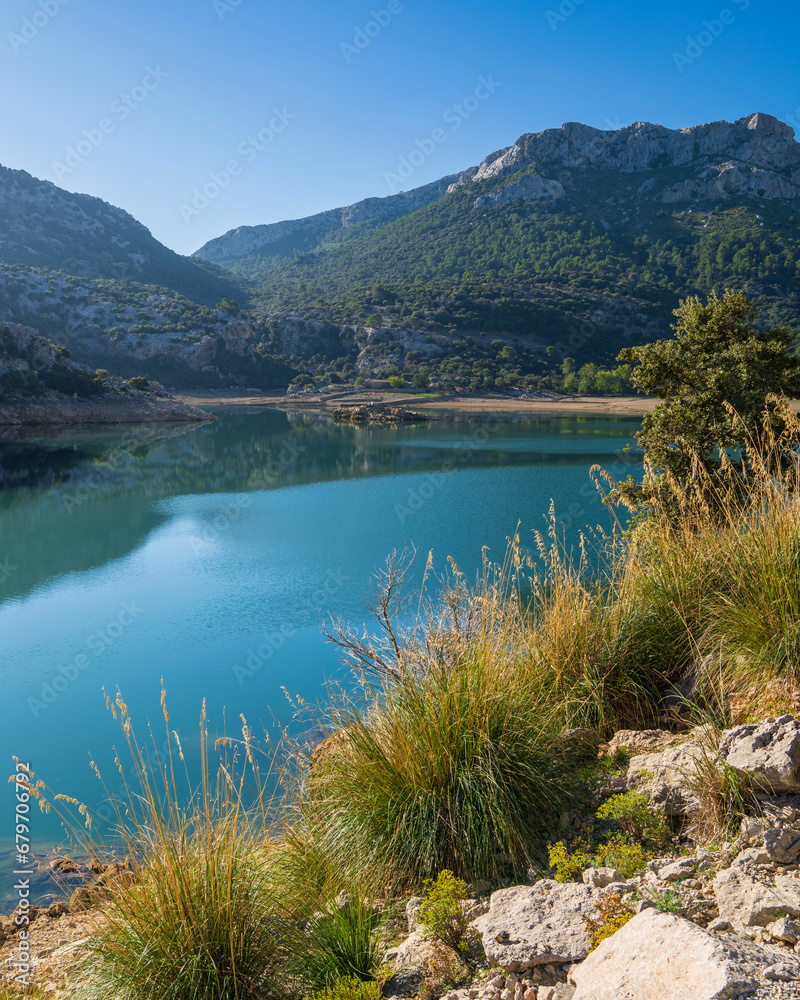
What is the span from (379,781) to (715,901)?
1604mm

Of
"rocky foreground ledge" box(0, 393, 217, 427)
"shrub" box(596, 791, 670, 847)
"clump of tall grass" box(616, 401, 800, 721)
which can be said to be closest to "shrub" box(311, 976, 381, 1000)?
"shrub" box(596, 791, 670, 847)

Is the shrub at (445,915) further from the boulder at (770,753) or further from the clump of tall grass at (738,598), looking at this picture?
the clump of tall grass at (738,598)

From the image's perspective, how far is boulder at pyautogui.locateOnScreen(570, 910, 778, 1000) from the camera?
161cm

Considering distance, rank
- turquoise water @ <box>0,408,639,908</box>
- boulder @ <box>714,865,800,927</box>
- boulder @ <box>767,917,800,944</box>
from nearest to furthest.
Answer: boulder @ <box>767,917,800,944</box>
boulder @ <box>714,865,800,927</box>
turquoise water @ <box>0,408,639,908</box>

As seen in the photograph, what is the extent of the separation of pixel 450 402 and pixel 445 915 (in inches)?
2405

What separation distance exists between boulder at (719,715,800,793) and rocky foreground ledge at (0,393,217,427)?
1877 inches

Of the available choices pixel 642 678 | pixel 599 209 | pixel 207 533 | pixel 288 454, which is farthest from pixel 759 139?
pixel 642 678

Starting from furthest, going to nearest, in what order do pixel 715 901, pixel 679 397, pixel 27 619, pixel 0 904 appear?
pixel 27 619 → pixel 679 397 → pixel 0 904 → pixel 715 901

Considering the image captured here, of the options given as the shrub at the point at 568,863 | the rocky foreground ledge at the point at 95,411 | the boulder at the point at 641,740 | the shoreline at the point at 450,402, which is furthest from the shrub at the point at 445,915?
the shoreline at the point at 450,402

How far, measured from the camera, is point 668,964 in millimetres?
1735

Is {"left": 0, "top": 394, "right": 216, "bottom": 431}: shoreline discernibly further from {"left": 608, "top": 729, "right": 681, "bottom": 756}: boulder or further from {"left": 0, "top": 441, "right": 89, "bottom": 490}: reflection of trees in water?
{"left": 608, "top": 729, "right": 681, "bottom": 756}: boulder

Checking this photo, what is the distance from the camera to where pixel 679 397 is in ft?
29.3

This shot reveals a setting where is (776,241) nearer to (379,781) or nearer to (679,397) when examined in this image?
(679,397)

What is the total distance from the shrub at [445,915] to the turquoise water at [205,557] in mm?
4193
